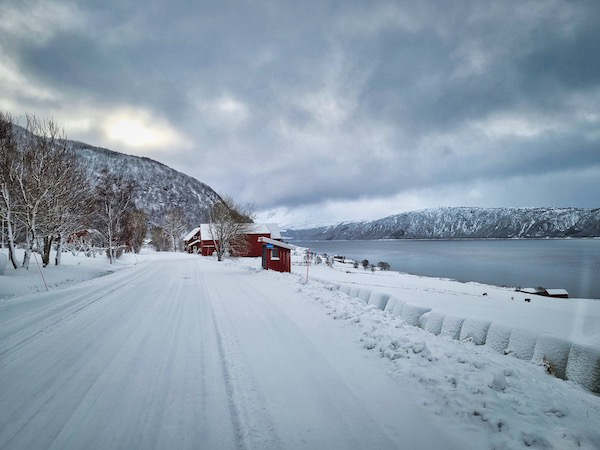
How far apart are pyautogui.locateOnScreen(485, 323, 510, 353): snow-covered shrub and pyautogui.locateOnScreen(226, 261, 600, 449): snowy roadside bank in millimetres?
157

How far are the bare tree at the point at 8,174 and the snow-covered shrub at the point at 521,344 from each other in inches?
959

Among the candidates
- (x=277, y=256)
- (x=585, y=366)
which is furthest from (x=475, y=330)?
(x=277, y=256)

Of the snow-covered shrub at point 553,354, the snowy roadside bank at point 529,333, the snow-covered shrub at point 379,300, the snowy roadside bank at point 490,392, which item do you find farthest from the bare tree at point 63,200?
the snow-covered shrub at point 553,354

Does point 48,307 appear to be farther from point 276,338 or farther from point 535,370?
point 535,370

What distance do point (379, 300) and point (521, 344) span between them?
14.4 ft

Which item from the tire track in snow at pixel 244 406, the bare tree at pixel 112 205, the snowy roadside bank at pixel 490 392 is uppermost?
the bare tree at pixel 112 205

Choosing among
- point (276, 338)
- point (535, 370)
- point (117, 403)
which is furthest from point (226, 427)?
point (535, 370)

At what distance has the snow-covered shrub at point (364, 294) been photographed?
10466mm

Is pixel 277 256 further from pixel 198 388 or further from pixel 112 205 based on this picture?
pixel 112 205

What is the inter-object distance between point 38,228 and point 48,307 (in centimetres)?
1430

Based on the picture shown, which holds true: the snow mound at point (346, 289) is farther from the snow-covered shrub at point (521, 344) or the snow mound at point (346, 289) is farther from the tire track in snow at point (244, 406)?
the tire track in snow at point (244, 406)

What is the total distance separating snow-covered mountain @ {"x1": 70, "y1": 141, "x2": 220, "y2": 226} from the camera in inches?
6368

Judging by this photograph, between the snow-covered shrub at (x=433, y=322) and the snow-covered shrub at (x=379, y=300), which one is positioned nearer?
the snow-covered shrub at (x=433, y=322)

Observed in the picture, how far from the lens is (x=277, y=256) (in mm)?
24359
